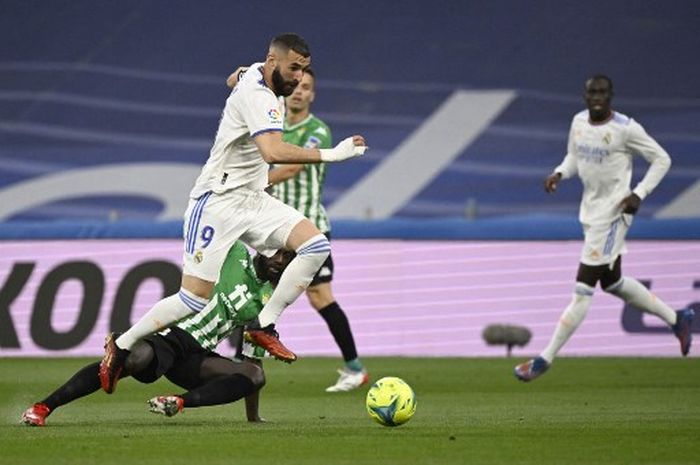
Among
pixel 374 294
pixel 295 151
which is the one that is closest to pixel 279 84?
pixel 295 151

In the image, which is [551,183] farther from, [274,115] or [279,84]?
[274,115]

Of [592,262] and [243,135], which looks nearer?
[243,135]

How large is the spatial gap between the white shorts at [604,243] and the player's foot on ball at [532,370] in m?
1.03

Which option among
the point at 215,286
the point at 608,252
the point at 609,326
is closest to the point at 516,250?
the point at 609,326

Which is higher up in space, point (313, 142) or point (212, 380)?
point (313, 142)

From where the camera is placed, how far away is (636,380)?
1312 cm

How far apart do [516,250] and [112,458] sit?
354 inches

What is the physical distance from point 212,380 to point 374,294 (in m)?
7.02

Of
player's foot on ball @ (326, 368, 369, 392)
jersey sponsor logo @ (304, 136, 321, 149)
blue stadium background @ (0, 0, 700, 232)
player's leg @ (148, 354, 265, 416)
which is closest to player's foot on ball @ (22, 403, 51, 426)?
player's leg @ (148, 354, 265, 416)

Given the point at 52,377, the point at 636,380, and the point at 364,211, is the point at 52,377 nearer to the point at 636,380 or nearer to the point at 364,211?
the point at 636,380

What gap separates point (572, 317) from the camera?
44.0 feet

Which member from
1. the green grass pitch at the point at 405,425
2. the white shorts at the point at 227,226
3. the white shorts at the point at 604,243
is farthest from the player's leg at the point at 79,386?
the white shorts at the point at 604,243

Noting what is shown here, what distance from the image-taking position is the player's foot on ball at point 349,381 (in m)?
12.5

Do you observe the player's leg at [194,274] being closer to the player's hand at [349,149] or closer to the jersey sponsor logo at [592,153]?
the player's hand at [349,149]
